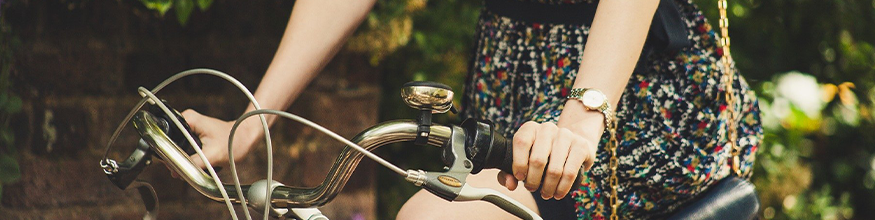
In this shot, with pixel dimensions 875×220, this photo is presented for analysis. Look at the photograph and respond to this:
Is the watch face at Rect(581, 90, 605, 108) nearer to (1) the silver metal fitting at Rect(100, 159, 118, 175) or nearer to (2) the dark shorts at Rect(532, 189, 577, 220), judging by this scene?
(2) the dark shorts at Rect(532, 189, 577, 220)

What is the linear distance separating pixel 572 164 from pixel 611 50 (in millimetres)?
219

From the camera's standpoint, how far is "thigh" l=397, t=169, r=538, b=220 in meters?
1.04

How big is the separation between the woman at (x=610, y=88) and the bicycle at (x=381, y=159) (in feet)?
0.53

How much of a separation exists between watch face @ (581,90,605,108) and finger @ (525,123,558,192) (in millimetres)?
130

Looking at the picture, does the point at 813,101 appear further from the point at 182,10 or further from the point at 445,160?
the point at 445,160

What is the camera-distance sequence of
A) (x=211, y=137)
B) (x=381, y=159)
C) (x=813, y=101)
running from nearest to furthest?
(x=381, y=159) → (x=211, y=137) → (x=813, y=101)

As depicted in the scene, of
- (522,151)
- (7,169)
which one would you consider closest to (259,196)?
(522,151)

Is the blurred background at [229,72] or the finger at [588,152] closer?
the finger at [588,152]

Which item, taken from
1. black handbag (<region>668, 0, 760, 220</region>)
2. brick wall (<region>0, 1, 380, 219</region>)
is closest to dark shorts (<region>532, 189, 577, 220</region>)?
black handbag (<region>668, 0, 760, 220</region>)

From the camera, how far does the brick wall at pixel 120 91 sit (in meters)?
1.79

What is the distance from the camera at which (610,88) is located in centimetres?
99

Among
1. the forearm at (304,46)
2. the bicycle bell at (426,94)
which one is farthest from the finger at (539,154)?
the forearm at (304,46)

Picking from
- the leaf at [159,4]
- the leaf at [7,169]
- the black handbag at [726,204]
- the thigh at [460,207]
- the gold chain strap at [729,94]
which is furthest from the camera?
the leaf at [159,4]

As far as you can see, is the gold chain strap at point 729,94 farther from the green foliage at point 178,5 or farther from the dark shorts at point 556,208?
the green foliage at point 178,5
